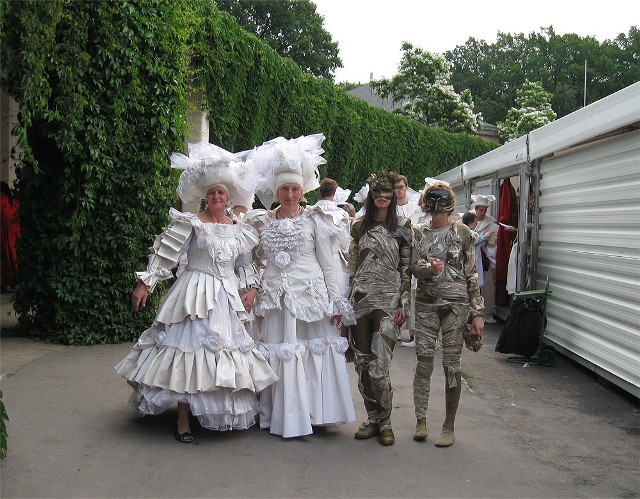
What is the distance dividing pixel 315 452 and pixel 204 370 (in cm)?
98

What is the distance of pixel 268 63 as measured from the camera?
47.2ft

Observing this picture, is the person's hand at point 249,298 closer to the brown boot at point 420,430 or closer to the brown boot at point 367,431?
the brown boot at point 367,431

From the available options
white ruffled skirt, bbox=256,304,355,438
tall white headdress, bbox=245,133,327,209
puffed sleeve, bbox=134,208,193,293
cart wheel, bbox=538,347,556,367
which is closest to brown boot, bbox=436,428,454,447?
white ruffled skirt, bbox=256,304,355,438

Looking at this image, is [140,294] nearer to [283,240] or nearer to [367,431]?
[283,240]

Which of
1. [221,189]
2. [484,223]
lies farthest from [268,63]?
[221,189]

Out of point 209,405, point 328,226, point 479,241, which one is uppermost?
point 328,226

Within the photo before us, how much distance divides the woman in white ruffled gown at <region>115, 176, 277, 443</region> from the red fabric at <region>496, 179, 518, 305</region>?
8161 millimetres

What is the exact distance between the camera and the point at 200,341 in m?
5.63

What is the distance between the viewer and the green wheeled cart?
9.42 metres

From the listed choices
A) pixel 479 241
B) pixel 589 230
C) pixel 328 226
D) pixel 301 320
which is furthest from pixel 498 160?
pixel 301 320

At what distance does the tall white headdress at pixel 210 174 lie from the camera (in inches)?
234

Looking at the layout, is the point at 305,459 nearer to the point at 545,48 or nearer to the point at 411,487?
the point at 411,487

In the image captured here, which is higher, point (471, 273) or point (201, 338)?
point (471, 273)

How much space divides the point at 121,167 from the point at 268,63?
5969 mm
